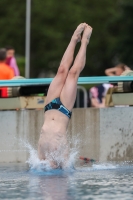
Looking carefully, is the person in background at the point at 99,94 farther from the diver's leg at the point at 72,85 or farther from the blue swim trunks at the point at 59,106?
the blue swim trunks at the point at 59,106

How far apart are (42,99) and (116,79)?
1.43 meters

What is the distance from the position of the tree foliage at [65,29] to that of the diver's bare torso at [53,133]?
41120 millimetres

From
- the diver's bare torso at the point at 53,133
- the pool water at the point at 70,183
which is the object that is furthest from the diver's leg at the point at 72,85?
the pool water at the point at 70,183

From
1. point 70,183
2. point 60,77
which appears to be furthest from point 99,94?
point 70,183

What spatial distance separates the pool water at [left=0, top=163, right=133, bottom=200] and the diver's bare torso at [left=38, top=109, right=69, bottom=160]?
1.03 ft

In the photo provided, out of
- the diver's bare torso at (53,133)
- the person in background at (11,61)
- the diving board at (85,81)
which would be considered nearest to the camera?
the diver's bare torso at (53,133)

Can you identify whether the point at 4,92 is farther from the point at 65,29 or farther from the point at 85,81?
the point at 65,29

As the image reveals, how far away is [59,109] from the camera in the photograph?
11.2m

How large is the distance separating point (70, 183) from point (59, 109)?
202 cm

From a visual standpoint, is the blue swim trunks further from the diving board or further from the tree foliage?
the tree foliage

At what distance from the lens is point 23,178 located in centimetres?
1017

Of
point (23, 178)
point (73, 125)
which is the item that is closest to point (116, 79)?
point (73, 125)

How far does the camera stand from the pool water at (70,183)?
27.1 feet

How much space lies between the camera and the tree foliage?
54719 mm
